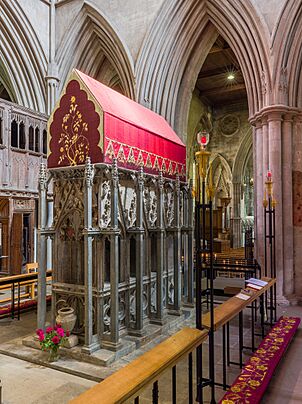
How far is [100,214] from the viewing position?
162 inches

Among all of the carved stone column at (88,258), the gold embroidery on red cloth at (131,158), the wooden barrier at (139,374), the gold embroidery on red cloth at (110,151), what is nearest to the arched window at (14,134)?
the gold embroidery on red cloth at (131,158)

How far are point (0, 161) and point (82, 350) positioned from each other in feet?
20.4

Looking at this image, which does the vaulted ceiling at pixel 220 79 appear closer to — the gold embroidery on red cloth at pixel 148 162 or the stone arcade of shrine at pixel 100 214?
the gold embroidery on red cloth at pixel 148 162

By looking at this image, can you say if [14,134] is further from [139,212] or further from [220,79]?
[220,79]

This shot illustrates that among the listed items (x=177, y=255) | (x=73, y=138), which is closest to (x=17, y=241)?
(x=177, y=255)

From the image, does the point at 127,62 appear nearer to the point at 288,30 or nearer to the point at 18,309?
the point at 288,30

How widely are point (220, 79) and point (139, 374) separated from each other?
15.4m

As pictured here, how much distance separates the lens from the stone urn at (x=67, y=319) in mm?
3943

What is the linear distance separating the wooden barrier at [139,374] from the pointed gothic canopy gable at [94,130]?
247 cm

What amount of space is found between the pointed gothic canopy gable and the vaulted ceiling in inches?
331

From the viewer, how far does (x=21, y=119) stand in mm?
9180

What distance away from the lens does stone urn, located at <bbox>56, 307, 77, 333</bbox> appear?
12.9 feet

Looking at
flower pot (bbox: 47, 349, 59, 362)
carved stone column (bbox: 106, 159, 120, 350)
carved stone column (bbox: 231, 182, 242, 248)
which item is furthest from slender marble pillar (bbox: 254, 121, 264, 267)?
carved stone column (bbox: 231, 182, 242, 248)

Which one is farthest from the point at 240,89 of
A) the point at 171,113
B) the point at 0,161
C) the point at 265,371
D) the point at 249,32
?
the point at 265,371
